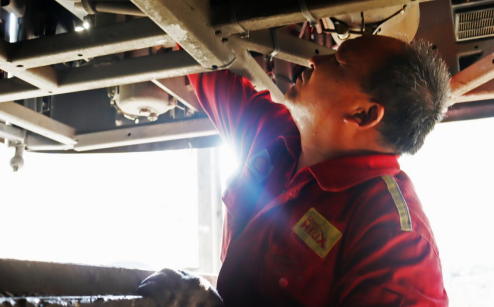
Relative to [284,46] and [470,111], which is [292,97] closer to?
[284,46]

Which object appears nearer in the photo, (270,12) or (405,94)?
(270,12)

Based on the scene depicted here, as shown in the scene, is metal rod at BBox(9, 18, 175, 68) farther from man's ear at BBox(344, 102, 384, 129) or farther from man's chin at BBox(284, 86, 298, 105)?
man's ear at BBox(344, 102, 384, 129)

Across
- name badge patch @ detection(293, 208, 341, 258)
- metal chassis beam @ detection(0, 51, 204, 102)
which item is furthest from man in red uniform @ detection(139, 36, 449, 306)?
metal chassis beam @ detection(0, 51, 204, 102)

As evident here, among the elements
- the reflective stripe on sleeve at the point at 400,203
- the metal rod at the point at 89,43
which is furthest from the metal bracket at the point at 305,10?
the reflective stripe on sleeve at the point at 400,203

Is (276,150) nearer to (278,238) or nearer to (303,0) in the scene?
(278,238)

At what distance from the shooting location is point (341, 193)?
1.29 metres

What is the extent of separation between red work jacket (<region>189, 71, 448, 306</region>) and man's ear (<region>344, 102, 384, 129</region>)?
11 centimetres

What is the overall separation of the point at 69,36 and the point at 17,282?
814mm

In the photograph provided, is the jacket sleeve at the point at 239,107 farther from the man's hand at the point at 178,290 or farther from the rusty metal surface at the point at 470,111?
the rusty metal surface at the point at 470,111

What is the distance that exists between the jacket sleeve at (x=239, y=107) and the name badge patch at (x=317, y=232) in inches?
17.2

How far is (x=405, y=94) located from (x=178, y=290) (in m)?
0.88

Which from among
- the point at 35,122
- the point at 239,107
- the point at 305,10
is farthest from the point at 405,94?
the point at 35,122

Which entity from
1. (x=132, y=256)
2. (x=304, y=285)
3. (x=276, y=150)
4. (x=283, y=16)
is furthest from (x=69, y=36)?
(x=132, y=256)

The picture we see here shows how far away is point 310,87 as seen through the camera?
4.66 ft
